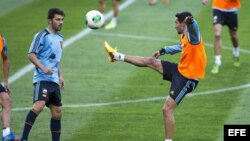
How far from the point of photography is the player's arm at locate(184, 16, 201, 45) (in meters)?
14.6

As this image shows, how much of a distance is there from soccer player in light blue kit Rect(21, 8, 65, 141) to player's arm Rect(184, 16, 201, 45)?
2197mm

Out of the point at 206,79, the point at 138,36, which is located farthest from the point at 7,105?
the point at 138,36

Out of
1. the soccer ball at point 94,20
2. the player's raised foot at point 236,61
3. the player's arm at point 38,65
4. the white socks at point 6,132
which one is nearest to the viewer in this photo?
the player's arm at point 38,65

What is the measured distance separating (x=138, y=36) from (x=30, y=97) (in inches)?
A: 285

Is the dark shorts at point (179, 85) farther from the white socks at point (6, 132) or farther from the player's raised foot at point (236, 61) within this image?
the player's raised foot at point (236, 61)

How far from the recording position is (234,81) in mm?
19469

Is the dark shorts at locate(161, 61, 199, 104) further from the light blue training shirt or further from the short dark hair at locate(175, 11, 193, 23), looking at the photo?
the light blue training shirt

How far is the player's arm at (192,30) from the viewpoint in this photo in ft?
47.9

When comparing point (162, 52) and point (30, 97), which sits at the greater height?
point (162, 52)

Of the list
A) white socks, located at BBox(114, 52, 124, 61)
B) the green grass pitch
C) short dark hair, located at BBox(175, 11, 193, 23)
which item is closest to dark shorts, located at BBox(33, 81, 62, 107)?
the green grass pitch

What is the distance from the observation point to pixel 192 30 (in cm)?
1468

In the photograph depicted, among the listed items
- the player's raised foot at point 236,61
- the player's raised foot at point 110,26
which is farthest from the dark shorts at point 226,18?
the player's raised foot at point 110,26

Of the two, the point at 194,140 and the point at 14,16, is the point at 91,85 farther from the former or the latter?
the point at 14,16

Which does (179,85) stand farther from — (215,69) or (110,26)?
(110,26)
